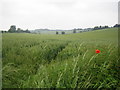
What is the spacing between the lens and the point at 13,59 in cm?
300

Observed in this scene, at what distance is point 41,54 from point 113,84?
9.40 feet

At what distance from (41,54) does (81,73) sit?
2274mm

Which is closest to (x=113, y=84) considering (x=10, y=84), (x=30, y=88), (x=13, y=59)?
(x=30, y=88)

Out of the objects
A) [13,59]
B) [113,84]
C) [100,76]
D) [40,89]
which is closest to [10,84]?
[40,89]

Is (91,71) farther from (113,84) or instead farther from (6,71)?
(6,71)

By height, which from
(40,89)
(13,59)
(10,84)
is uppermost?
(13,59)

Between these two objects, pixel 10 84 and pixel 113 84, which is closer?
pixel 113 84

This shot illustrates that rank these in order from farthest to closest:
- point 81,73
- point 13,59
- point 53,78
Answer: point 13,59 < point 81,73 < point 53,78

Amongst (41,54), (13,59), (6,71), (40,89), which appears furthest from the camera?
(41,54)

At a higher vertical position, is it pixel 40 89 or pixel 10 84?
pixel 40 89

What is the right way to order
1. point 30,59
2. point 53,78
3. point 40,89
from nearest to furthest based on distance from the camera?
point 40,89
point 53,78
point 30,59

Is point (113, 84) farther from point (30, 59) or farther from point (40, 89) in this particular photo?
point (30, 59)

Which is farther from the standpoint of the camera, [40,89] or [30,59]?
[30,59]

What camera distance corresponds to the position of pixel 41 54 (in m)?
3.74
